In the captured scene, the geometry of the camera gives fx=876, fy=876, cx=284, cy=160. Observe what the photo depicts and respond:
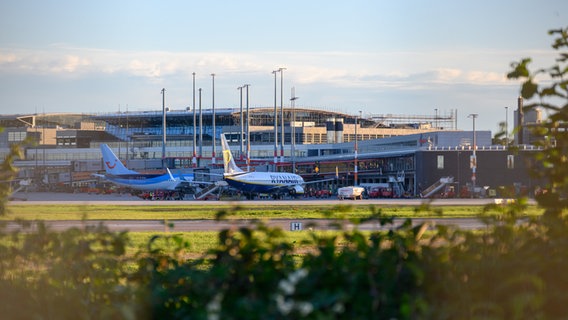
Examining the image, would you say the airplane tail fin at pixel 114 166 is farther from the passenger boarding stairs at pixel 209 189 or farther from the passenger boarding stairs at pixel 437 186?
the passenger boarding stairs at pixel 437 186

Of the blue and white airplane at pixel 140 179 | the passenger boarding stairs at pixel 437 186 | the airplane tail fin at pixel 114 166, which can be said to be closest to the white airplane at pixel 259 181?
the blue and white airplane at pixel 140 179

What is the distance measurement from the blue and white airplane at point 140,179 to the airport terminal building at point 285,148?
11381 mm

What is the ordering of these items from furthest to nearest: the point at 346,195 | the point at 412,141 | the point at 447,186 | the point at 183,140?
the point at 183,140
the point at 412,141
the point at 447,186
the point at 346,195

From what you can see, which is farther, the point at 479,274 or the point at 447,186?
the point at 447,186

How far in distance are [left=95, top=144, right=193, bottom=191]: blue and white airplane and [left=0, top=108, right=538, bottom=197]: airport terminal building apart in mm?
11381

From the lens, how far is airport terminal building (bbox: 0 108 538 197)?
106 metres

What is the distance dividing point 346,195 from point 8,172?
294ft

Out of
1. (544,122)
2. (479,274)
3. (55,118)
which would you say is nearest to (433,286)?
(479,274)

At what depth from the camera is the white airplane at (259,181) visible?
10088cm

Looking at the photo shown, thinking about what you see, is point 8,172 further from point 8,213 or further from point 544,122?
point 544,122

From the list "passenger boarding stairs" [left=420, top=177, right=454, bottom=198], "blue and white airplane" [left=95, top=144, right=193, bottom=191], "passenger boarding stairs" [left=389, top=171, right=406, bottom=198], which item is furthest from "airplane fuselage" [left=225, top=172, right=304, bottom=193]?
"passenger boarding stairs" [left=420, top=177, right=454, bottom=198]

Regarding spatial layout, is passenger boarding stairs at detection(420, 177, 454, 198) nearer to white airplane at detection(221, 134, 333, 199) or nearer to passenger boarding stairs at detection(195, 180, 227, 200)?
white airplane at detection(221, 134, 333, 199)

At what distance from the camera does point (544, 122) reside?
835 centimetres

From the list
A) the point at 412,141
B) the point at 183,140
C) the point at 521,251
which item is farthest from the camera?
Result: the point at 183,140
